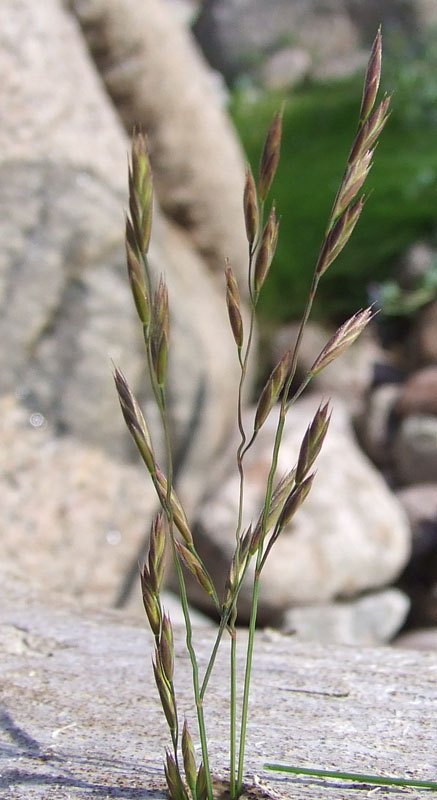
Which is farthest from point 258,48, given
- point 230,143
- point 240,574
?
point 240,574

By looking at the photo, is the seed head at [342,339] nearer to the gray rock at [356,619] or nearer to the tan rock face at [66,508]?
the tan rock face at [66,508]

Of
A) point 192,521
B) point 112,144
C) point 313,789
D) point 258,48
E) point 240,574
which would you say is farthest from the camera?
point 258,48

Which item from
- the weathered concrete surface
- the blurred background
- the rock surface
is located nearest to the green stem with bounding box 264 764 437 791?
the weathered concrete surface

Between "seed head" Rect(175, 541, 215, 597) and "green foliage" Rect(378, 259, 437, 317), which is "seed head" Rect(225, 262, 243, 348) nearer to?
"seed head" Rect(175, 541, 215, 597)

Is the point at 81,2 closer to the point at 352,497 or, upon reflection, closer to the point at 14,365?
the point at 14,365

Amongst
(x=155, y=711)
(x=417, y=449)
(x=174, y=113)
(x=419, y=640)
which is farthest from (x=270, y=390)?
(x=174, y=113)

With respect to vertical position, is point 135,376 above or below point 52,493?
above

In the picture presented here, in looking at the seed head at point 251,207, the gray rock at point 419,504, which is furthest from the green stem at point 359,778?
the gray rock at point 419,504
